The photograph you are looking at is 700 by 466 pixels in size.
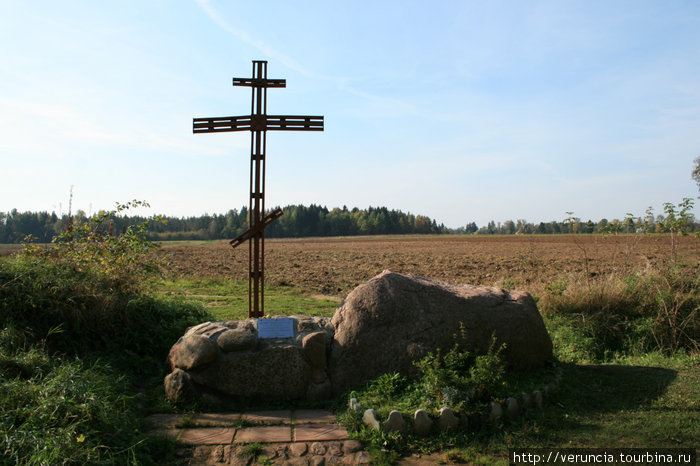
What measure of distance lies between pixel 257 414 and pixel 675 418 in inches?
184

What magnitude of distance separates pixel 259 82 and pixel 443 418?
5955 mm

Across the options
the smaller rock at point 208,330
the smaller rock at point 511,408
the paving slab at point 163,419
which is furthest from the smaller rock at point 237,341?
the smaller rock at point 511,408

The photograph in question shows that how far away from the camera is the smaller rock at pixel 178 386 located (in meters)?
5.56

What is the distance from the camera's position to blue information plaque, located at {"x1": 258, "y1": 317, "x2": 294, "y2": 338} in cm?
609

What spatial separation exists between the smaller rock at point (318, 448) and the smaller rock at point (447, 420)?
1.22 meters

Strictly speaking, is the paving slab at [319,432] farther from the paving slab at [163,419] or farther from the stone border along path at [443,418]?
the paving slab at [163,419]

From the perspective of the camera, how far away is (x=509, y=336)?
6215 mm

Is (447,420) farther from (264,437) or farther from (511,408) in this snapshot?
(264,437)

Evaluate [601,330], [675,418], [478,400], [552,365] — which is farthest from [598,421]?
[601,330]

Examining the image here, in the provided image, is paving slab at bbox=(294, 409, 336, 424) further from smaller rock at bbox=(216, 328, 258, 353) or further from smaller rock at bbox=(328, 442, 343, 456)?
smaller rock at bbox=(216, 328, 258, 353)

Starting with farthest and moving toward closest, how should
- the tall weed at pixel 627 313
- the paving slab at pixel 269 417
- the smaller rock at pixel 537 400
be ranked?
the tall weed at pixel 627 313, the smaller rock at pixel 537 400, the paving slab at pixel 269 417

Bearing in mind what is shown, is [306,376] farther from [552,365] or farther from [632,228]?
[632,228]

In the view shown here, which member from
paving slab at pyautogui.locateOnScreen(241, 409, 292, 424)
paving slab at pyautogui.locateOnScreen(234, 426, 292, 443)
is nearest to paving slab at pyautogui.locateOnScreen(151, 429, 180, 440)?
paving slab at pyautogui.locateOnScreen(234, 426, 292, 443)

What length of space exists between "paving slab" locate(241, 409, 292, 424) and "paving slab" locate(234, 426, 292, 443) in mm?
154
